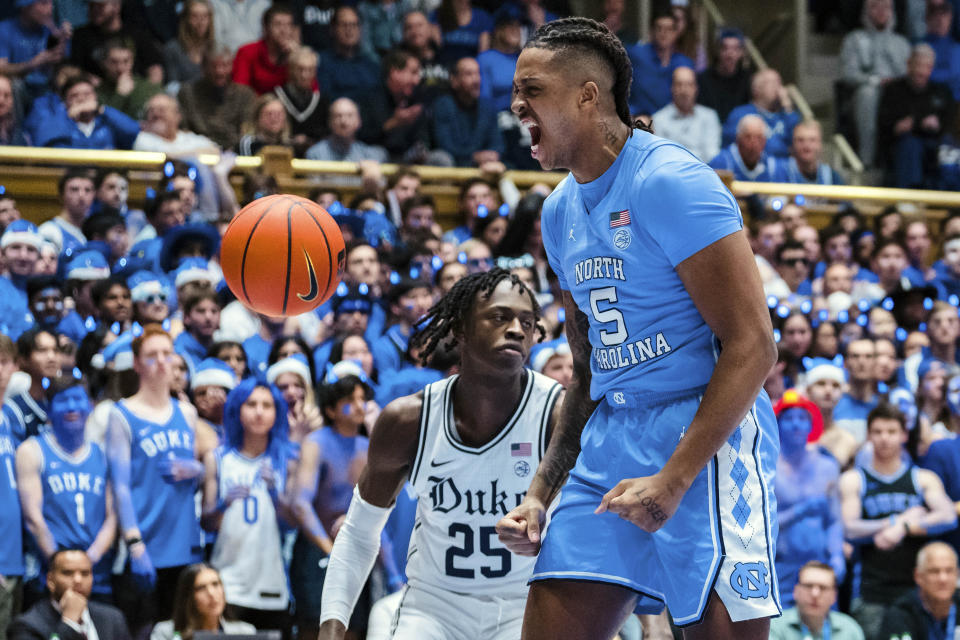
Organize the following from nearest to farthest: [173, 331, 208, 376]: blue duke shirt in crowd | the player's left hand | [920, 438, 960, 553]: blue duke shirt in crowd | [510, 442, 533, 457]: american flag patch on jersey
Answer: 1. the player's left hand
2. [510, 442, 533, 457]: american flag patch on jersey
3. [173, 331, 208, 376]: blue duke shirt in crowd
4. [920, 438, 960, 553]: blue duke shirt in crowd

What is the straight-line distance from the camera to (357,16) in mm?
10211

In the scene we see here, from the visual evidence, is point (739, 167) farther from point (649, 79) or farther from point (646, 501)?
point (646, 501)

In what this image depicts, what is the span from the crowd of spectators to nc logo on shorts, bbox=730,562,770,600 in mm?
2368

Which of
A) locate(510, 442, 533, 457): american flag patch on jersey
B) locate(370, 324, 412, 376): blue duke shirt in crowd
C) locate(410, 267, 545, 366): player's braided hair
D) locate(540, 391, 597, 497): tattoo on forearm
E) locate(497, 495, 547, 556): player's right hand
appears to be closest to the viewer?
locate(497, 495, 547, 556): player's right hand

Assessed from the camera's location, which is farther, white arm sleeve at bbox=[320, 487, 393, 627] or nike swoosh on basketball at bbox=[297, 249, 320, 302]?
nike swoosh on basketball at bbox=[297, 249, 320, 302]

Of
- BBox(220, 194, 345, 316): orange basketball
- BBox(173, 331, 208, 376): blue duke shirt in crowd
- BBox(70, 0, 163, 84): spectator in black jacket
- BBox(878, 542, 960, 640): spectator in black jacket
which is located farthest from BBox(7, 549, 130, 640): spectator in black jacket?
BBox(70, 0, 163, 84): spectator in black jacket

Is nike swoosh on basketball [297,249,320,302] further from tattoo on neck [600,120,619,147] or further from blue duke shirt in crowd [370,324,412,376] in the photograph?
tattoo on neck [600,120,619,147]

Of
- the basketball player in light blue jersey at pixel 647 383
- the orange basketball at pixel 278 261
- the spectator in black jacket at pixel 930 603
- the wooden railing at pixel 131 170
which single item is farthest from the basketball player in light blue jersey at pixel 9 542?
the spectator in black jacket at pixel 930 603

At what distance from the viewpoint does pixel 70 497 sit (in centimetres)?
634

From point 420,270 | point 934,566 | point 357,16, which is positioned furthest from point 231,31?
point 934,566

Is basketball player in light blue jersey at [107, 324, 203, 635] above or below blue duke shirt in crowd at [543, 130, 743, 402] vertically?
below

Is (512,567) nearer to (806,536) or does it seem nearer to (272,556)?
(272,556)

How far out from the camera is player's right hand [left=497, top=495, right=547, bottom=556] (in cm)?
308

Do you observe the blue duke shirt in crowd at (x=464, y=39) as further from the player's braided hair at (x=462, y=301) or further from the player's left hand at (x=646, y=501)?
the player's left hand at (x=646, y=501)
